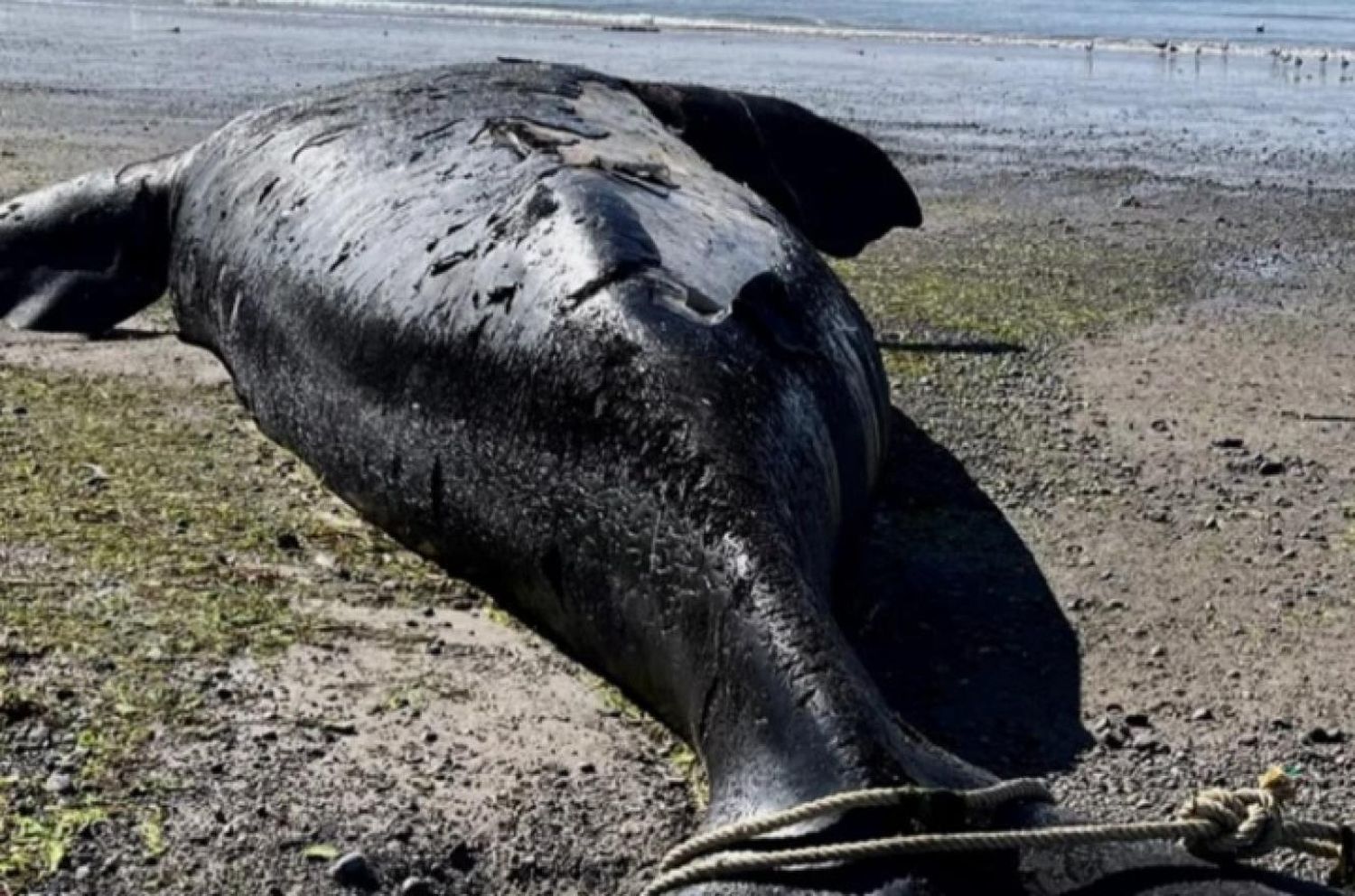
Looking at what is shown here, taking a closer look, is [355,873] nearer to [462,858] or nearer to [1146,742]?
[462,858]

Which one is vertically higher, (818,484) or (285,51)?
(818,484)

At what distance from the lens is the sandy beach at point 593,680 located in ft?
12.3

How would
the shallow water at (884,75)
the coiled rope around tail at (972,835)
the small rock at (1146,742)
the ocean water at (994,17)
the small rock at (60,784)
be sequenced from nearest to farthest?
1. the coiled rope around tail at (972,835)
2. the small rock at (60,784)
3. the small rock at (1146,742)
4. the shallow water at (884,75)
5. the ocean water at (994,17)

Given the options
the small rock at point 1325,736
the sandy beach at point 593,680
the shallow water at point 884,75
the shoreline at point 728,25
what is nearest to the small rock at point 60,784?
the sandy beach at point 593,680

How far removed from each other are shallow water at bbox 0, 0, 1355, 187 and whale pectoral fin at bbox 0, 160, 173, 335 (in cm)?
808

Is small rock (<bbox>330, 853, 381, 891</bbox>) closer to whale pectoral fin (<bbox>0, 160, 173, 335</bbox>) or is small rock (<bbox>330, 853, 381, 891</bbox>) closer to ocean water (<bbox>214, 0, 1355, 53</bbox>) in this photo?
whale pectoral fin (<bbox>0, 160, 173, 335</bbox>)

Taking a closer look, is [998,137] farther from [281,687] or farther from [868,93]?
[281,687]

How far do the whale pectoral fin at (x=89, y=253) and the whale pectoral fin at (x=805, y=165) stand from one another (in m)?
2.05

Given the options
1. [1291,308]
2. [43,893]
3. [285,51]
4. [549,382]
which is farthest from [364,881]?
[285,51]

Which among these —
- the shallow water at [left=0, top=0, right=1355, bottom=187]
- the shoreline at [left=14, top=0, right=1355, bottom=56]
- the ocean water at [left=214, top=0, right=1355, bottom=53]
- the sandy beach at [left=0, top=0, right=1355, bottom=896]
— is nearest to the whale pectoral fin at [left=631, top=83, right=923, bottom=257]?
the sandy beach at [left=0, top=0, right=1355, bottom=896]

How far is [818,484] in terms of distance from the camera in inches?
171

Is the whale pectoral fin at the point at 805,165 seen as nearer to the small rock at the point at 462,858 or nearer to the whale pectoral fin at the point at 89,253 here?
the whale pectoral fin at the point at 89,253

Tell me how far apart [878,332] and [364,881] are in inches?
205

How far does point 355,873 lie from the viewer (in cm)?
355
